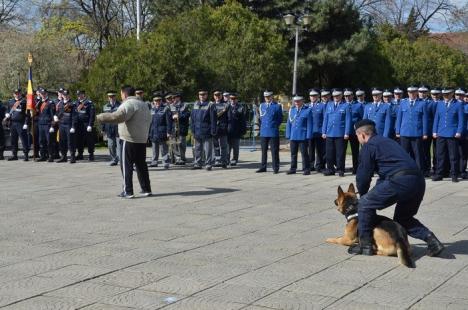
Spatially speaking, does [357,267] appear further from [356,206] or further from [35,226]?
[35,226]

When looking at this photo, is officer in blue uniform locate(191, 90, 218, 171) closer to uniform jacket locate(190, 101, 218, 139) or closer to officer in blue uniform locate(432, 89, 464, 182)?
uniform jacket locate(190, 101, 218, 139)

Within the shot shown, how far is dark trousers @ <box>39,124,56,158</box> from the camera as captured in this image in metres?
19.8

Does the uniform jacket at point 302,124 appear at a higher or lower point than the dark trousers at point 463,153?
higher

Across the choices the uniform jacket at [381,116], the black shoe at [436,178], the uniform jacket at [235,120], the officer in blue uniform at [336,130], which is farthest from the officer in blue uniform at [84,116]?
the black shoe at [436,178]

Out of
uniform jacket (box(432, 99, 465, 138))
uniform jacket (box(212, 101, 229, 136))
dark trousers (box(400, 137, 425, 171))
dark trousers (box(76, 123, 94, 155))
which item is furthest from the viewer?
dark trousers (box(76, 123, 94, 155))

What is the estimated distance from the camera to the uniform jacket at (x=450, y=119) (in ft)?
49.1

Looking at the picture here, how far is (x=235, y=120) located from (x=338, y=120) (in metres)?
3.23

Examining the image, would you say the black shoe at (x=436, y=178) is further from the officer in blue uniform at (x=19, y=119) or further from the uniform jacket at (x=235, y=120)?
the officer in blue uniform at (x=19, y=119)

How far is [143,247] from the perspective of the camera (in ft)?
26.9

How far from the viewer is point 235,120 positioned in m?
18.2

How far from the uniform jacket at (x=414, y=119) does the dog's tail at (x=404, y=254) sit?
26.8 ft

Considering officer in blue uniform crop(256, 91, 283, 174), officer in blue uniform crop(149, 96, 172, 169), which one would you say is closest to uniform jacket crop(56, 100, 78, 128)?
officer in blue uniform crop(149, 96, 172, 169)

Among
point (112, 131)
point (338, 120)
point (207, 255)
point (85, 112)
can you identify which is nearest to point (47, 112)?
point (85, 112)

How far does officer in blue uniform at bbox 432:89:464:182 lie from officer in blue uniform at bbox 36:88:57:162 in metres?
10.4
